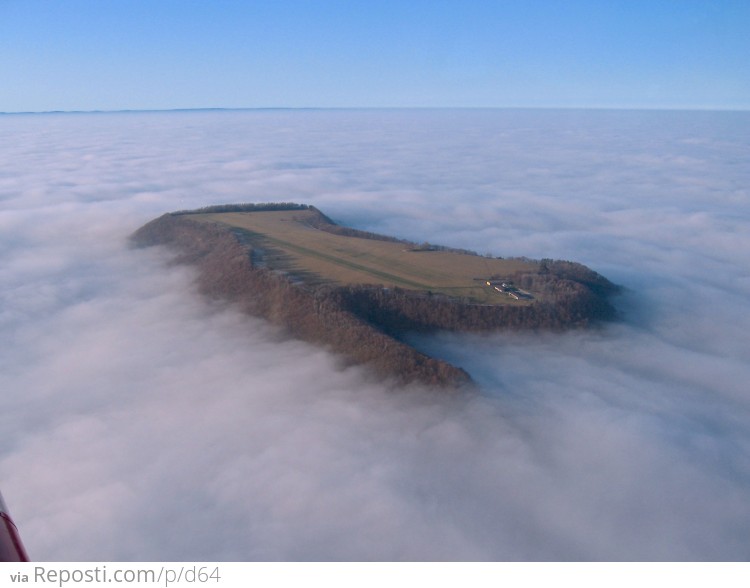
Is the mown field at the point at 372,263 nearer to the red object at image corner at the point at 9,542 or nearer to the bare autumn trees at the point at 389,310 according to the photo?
the bare autumn trees at the point at 389,310

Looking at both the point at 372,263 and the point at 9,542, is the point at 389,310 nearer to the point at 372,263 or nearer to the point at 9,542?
the point at 372,263

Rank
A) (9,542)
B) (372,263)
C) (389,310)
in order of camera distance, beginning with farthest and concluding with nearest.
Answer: (372,263), (389,310), (9,542)

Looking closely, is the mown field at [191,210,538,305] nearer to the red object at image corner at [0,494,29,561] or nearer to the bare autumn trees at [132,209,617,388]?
the bare autumn trees at [132,209,617,388]

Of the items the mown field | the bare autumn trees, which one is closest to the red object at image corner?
the bare autumn trees

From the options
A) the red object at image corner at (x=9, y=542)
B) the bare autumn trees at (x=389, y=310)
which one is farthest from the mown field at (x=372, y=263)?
the red object at image corner at (x=9, y=542)

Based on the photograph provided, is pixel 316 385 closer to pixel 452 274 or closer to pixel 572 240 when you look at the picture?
pixel 452 274

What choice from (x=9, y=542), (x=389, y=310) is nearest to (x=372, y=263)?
(x=389, y=310)
